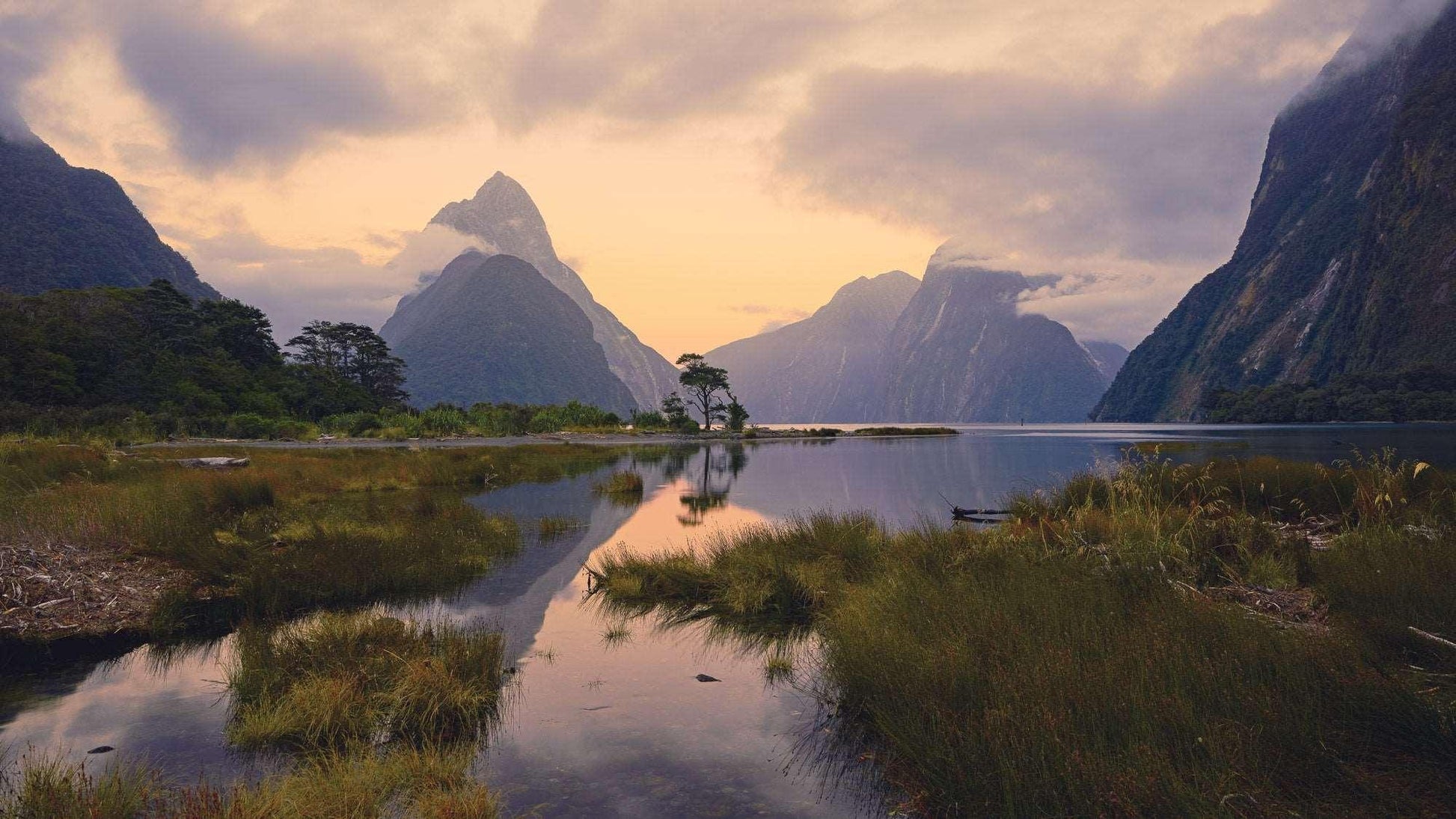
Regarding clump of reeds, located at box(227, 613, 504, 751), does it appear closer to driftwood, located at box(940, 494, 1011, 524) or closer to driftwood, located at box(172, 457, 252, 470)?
driftwood, located at box(940, 494, 1011, 524)

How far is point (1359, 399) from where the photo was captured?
130m

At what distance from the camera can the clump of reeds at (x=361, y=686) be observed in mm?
6707

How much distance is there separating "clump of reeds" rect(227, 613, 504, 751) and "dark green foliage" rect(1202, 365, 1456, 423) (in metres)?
163

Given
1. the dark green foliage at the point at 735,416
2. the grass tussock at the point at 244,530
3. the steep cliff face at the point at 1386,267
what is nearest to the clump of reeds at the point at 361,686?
the grass tussock at the point at 244,530

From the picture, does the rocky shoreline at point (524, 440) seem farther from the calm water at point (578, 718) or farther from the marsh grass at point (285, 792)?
the marsh grass at point (285, 792)

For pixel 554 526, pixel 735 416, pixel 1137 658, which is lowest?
pixel 554 526

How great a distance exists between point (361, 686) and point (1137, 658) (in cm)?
758

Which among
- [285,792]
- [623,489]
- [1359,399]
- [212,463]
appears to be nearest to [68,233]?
[212,463]

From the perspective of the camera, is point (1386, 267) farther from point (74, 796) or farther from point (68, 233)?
point (68, 233)

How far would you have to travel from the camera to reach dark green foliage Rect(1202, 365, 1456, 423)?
121125 mm

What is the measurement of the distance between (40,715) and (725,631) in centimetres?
807

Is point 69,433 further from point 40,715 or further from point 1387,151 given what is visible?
point 1387,151

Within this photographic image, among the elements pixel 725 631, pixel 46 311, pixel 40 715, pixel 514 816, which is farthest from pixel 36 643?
pixel 46 311

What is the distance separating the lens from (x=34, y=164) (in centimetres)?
16975
